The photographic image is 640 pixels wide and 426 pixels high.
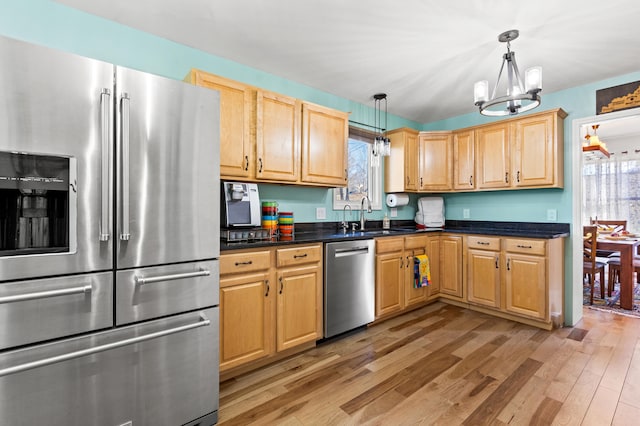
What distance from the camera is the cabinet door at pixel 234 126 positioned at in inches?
91.3

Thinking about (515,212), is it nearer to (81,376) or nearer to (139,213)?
(139,213)

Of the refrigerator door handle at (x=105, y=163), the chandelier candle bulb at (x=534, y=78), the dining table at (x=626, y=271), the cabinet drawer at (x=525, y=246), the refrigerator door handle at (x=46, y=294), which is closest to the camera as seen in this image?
the refrigerator door handle at (x=46, y=294)

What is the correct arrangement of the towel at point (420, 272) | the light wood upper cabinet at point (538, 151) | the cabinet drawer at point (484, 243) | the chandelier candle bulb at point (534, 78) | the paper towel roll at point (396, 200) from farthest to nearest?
the paper towel roll at point (396, 200) < the towel at point (420, 272) < the cabinet drawer at point (484, 243) < the light wood upper cabinet at point (538, 151) < the chandelier candle bulb at point (534, 78)

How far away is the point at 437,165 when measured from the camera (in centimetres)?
404

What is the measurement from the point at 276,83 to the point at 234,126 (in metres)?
0.89

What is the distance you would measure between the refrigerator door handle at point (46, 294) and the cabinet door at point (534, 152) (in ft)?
12.7

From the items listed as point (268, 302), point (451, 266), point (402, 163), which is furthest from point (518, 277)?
point (268, 302)

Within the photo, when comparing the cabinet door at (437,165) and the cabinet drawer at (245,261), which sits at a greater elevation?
the cabinet door at (437,165)

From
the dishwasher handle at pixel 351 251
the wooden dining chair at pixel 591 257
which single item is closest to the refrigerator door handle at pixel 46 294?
the dishwasher handle at pixel 351 251

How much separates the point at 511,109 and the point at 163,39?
8.87ft

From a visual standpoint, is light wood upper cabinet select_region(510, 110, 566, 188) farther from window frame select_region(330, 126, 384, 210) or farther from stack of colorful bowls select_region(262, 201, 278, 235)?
stack of colorful bowls select_region(262, 201, 278, 235)

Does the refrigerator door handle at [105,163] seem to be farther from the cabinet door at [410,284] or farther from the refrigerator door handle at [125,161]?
the cabinet door at [410,284]

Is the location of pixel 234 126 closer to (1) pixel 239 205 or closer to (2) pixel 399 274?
(1) pixel 239 205

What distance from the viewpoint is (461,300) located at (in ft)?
11.9
